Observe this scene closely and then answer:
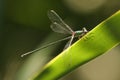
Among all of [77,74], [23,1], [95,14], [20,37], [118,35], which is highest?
[118,35]

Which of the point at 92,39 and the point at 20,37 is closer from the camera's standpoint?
the point at 92,39

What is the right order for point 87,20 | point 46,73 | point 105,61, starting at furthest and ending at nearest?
point 105,61, point 87,20, point 46,73

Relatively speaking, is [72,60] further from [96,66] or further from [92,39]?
[96,66]

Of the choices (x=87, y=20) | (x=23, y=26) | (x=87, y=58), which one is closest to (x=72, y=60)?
(x=87, y=58)

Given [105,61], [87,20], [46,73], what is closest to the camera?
[46,73]

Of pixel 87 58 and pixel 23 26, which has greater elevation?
pixel 87 58

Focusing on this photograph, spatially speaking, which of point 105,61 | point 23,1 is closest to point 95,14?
point 105,61
